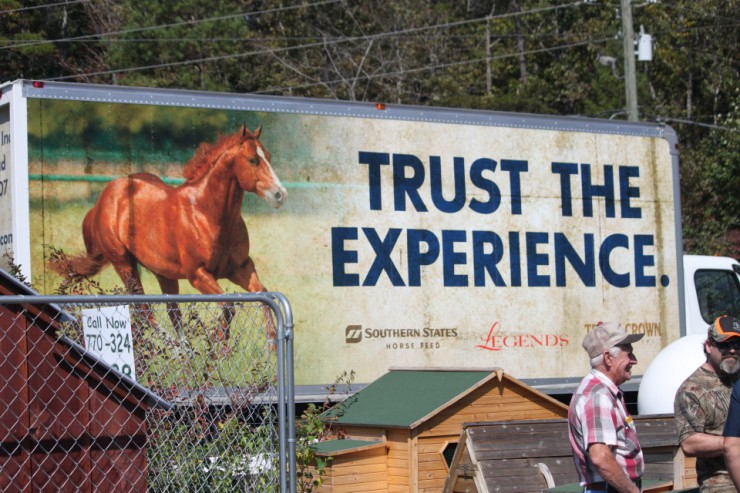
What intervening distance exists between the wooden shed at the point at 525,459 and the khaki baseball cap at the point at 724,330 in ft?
8.11

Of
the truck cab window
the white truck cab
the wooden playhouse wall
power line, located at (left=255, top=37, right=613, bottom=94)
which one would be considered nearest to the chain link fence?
the wooden playhouse wall

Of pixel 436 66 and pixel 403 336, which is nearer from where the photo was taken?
pixel 403 336

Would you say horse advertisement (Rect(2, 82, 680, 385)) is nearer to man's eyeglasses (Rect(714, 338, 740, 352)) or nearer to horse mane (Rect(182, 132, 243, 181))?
horse mane (Rect(182, 132, 243, 181))

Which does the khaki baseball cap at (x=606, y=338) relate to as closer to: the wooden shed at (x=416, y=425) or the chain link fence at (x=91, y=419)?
the chain link fence at (x=91, y=419)

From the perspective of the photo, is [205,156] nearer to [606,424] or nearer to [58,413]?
[58,413]

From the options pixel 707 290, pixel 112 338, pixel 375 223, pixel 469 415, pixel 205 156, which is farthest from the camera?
pixel 707 290

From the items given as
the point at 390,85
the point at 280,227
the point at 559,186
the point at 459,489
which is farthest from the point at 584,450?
the point at 390,85

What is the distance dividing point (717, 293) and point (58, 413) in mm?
9798

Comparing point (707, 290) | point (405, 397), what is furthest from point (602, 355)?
point (707, 290)

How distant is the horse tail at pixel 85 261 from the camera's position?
8930 millimetres

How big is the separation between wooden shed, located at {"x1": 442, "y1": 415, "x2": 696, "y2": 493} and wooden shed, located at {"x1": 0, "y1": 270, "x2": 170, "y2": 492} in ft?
10.5

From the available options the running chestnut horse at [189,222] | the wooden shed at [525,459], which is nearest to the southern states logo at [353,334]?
the running chestnut horse at [189,222]

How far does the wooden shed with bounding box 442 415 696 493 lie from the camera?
7.79 meters

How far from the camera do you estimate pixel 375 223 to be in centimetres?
1024
